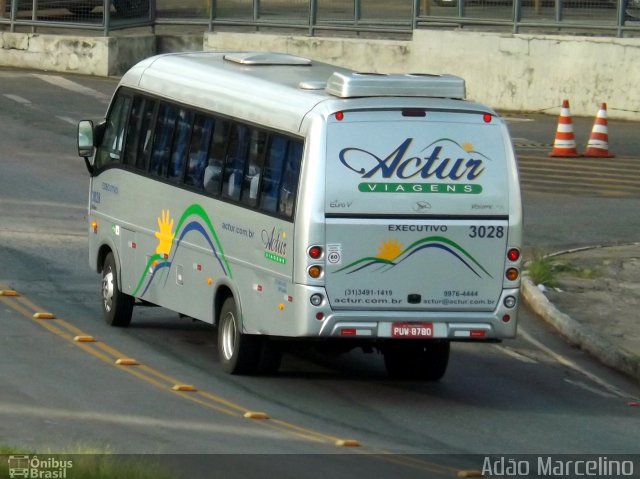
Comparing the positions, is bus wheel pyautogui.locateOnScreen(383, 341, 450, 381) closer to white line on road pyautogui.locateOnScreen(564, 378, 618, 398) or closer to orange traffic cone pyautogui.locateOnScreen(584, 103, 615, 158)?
white line on road pyautogui.locateOnScreen(564, 378, 618, 398)

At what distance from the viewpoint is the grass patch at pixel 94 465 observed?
875 cm

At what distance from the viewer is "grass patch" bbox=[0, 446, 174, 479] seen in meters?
8.75

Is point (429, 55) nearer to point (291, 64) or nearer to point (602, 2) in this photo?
point (602, 2)

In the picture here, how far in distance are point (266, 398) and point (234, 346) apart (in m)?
0.88

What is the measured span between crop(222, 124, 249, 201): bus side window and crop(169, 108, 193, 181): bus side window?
32.1 inches

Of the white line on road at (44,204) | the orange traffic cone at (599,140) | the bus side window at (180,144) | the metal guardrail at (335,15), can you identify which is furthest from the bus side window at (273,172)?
the metal guardrail at (335,15)

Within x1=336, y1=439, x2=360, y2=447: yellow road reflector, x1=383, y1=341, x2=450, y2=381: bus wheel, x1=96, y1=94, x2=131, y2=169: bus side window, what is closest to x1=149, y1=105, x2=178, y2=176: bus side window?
x1=96, y1=94, x2=131, y2=169: bus side window

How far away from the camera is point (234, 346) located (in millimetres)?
13930

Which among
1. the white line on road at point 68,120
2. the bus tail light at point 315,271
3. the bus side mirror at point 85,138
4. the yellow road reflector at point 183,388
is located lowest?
the white line on road at point 68,120

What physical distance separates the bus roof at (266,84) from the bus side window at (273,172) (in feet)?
0.49

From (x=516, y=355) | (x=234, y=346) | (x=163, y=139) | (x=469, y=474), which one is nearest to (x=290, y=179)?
(x=234, y=346)

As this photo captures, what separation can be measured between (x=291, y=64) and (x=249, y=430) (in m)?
4.70

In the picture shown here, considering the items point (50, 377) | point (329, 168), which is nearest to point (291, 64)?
point (329, 168)

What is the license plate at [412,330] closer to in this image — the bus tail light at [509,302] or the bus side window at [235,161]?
the bus tail light at [509,302]
